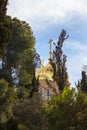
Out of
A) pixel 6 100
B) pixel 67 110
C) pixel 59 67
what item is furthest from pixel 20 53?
pixel 67 110

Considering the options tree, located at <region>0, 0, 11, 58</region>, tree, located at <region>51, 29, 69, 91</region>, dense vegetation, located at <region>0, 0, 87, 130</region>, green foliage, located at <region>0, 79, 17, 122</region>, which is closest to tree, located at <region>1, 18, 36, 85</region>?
dense vegetation, located at <region>0, 0, 87, 130</region>

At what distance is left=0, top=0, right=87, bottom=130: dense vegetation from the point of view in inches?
953

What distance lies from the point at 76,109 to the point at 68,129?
6.00 feet

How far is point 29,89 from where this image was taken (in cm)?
4484

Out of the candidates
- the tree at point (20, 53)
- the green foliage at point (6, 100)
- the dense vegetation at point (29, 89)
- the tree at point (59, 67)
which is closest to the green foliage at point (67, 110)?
the dense vegetation at point (29, 89)

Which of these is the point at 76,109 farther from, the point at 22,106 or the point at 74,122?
the point at 22,106

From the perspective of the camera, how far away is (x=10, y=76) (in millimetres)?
41750

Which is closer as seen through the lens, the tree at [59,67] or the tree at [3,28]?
the tree at [3,28]

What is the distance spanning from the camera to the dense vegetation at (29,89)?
24.2 metres

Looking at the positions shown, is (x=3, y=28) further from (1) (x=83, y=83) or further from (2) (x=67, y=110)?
(1) (x=83, y=83)

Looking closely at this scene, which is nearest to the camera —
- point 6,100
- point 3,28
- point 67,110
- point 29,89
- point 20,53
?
point 3,28

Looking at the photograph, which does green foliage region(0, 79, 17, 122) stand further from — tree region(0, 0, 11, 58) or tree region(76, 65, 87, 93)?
tree region(0, 0, 11, 58)

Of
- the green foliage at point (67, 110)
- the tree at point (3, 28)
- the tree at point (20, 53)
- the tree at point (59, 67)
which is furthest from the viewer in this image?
the tree at point (20, 53)

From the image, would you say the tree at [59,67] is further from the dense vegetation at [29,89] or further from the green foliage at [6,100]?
the green foliage at [6,100]
